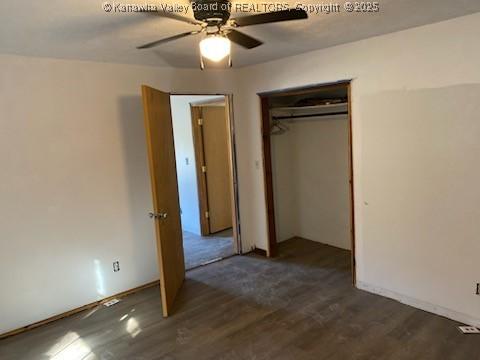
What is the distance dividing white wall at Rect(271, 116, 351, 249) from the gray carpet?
0.77 m

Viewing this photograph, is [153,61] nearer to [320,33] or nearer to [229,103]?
[229,103]

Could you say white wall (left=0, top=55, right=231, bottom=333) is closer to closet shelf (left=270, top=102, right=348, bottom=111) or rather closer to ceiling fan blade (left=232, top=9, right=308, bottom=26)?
closet shelf (left=270, top=102, right=348, bottom=111)

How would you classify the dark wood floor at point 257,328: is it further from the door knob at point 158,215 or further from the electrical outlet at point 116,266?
the door knob at point 158,215

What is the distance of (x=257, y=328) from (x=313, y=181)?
2.36m

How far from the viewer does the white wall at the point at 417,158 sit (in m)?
2.61

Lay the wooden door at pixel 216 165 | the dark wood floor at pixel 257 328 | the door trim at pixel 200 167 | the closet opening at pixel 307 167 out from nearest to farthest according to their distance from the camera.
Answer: the dark wood floor at pixel 257 328, the closet opening at pixel 307 167, the door trim at pixel 200 167, the wooden door at pixel 216 165

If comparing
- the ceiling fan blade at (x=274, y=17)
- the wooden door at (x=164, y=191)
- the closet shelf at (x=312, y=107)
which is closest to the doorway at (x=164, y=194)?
the wooden door at (x=164, y=191)

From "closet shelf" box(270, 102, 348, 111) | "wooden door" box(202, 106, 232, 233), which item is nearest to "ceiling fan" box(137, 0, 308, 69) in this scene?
"closet shelf" box(270, 102, 348, 111)

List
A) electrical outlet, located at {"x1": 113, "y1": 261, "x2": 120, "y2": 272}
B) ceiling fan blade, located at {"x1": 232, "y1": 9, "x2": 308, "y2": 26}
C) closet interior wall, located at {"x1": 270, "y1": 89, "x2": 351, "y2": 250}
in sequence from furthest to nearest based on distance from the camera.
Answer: closet interior wall, located at {"x1": 270, "y1": 89, "x2": 351, "y2": 250} < electrical outlet, located at {"x1": 113, "y1": 261, "x2": 120, "y2": 272} < ceiling fan blade, located at {"x1": 232, "y1": 9, "x2": 308, "y2": 26}

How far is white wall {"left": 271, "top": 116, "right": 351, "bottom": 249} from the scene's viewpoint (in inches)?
175

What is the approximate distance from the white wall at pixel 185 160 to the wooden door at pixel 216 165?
8.0 inches

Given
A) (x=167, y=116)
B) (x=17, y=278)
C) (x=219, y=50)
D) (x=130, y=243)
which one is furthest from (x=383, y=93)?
(x=17, y=278)

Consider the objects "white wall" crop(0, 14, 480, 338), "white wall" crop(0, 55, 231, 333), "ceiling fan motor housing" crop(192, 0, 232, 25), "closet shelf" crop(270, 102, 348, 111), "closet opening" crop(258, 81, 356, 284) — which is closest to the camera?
"ceiling fan motor housing" crop(192, 0, 232, 25)

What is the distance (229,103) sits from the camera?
13.9 feet
